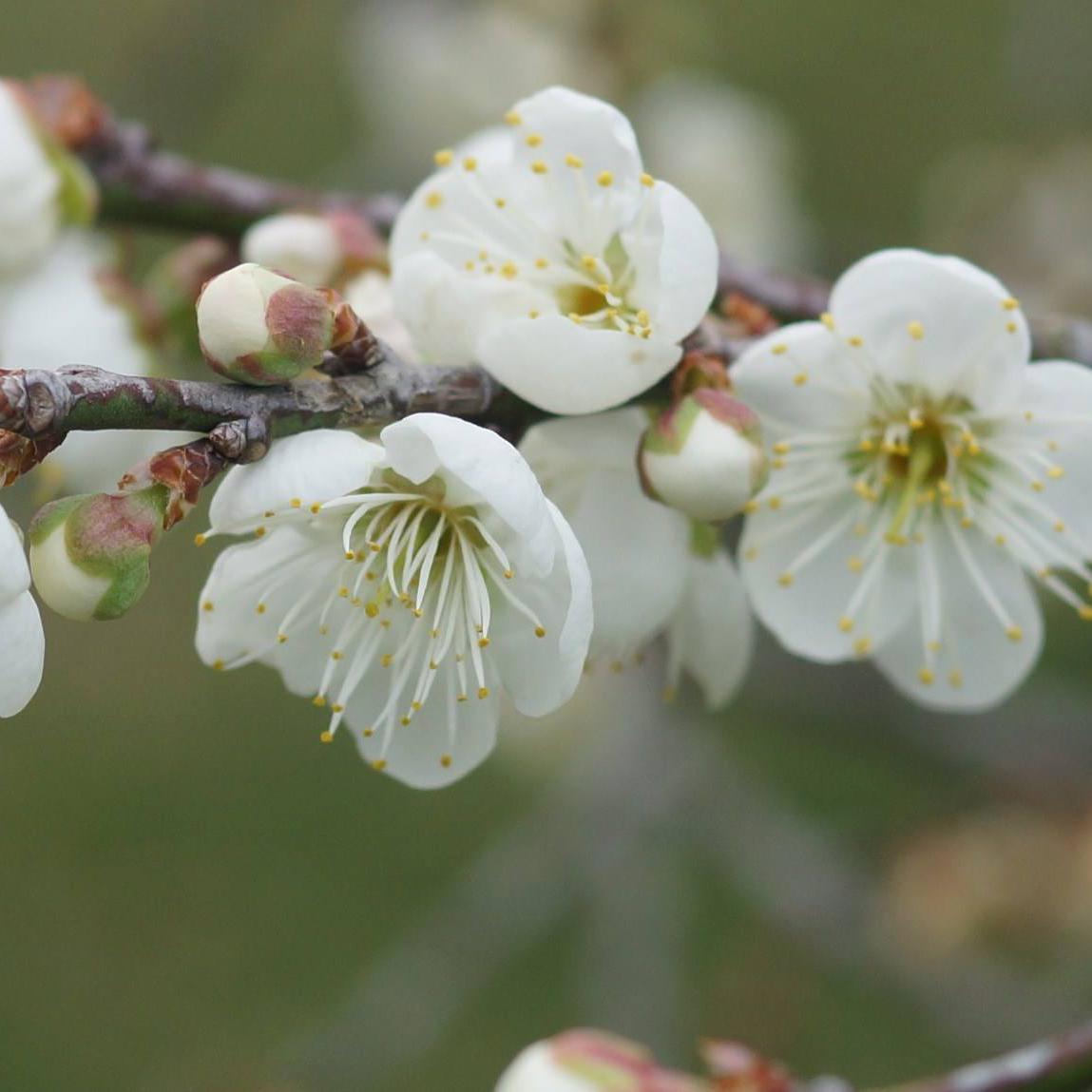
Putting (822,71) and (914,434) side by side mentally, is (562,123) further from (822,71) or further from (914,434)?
(822,71)

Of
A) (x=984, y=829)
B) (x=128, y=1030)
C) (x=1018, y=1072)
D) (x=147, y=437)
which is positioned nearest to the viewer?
(x=1018, y=1072)

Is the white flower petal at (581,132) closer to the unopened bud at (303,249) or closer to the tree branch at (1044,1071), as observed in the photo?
the unopened bud at (303,249)

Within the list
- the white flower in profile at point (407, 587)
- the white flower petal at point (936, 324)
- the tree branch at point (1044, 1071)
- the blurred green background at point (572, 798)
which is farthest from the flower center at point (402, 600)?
the blurred green background at point (572, 798)

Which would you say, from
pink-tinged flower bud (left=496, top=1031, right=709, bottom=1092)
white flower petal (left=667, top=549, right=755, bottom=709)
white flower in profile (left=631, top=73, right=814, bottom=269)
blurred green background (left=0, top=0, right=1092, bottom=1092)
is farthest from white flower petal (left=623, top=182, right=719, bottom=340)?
white flower in profile (left=631, top=73, right=814, bottom=269)

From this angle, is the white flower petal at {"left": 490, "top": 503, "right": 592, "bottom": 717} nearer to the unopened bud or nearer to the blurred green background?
the unopened bud

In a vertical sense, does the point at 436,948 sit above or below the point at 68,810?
above

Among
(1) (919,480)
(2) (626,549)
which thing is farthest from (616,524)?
(1) (919,480)

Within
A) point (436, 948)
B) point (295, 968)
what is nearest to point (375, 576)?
point (436, 948)

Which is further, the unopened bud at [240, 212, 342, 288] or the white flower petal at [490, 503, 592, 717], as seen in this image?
the unopened bud at [240, 212, 342, 288]
